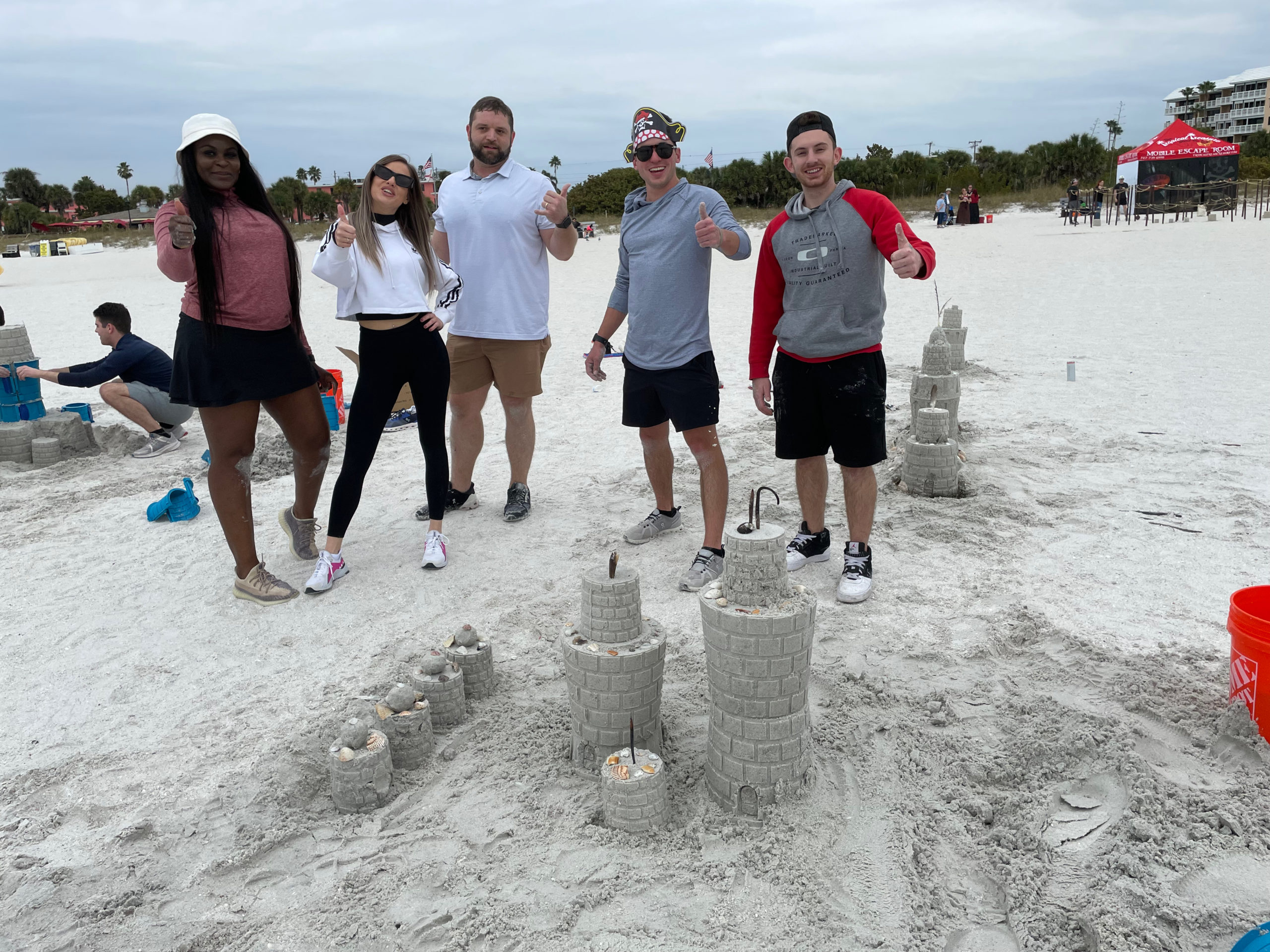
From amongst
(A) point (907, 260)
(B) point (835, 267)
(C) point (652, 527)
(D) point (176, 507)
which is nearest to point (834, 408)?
(B) point (835, 267)

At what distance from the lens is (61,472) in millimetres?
6359

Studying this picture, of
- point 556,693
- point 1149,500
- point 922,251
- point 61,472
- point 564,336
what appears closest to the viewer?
point 556,693

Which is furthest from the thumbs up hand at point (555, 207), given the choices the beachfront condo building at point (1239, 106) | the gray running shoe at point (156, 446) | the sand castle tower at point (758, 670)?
the beachfront condo building at point (1239, 106)

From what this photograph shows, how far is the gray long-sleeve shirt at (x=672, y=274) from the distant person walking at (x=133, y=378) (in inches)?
172

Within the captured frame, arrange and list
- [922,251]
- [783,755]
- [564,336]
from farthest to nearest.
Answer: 1. [564,336]
2. [922,251]
3. [783,755]

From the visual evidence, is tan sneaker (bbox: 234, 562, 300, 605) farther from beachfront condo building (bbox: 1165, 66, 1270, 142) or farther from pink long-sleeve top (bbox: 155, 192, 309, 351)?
beachfront condo building (bbox: 1165, 66, 1270, 142)

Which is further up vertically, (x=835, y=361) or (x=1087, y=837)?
(x=835, y=361)

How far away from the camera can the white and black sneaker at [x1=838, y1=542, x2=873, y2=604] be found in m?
3.93

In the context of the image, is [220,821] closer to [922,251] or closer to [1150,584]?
[922,251]

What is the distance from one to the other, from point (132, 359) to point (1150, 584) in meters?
6.87

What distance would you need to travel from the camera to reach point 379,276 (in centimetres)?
399

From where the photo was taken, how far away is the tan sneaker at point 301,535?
4.55 metres

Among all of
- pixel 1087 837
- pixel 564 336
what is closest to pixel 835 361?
pixel 1087 837

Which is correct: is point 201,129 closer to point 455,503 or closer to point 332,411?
point 455,503
